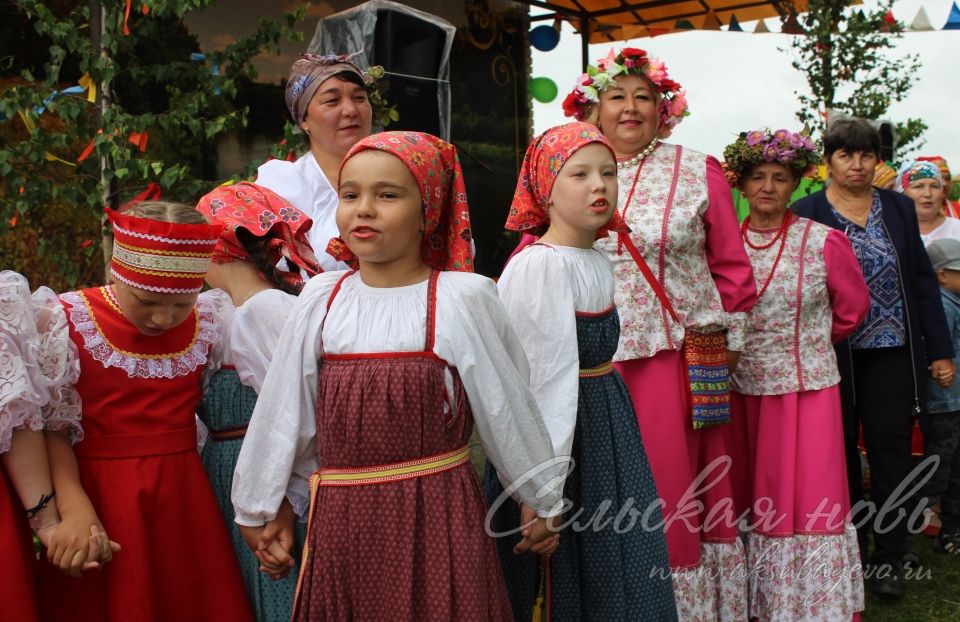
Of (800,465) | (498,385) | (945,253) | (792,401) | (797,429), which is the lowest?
(800,465)

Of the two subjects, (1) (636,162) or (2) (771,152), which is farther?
(2) (771,152)

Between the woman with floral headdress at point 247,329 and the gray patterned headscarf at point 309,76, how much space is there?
2.64ft

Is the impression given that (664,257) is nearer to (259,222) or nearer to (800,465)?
(800,465)

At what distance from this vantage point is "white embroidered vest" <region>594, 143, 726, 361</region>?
134 inches

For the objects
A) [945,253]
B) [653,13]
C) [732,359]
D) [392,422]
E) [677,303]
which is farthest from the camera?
[653,13]

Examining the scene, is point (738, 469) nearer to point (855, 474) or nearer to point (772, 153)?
point (855, 474)

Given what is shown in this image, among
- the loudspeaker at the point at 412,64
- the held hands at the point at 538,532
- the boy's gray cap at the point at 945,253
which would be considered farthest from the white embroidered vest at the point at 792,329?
the loudspeaker at the point at 412,64

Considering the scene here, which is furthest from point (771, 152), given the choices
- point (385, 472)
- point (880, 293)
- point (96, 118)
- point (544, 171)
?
point (96, 118)

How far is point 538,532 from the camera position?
7.59 feet

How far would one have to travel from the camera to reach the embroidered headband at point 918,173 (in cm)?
596

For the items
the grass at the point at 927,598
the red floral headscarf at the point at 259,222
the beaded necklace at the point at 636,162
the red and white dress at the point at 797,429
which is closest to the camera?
the red floral headscarf at the point at 259,222

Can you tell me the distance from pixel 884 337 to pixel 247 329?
3.14m

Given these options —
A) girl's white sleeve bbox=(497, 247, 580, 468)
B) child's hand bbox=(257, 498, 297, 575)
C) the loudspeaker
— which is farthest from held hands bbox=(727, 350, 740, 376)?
the loudspeaker

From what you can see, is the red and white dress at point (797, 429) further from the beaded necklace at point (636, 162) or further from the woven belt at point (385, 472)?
the woven belt at point (385, 472)
